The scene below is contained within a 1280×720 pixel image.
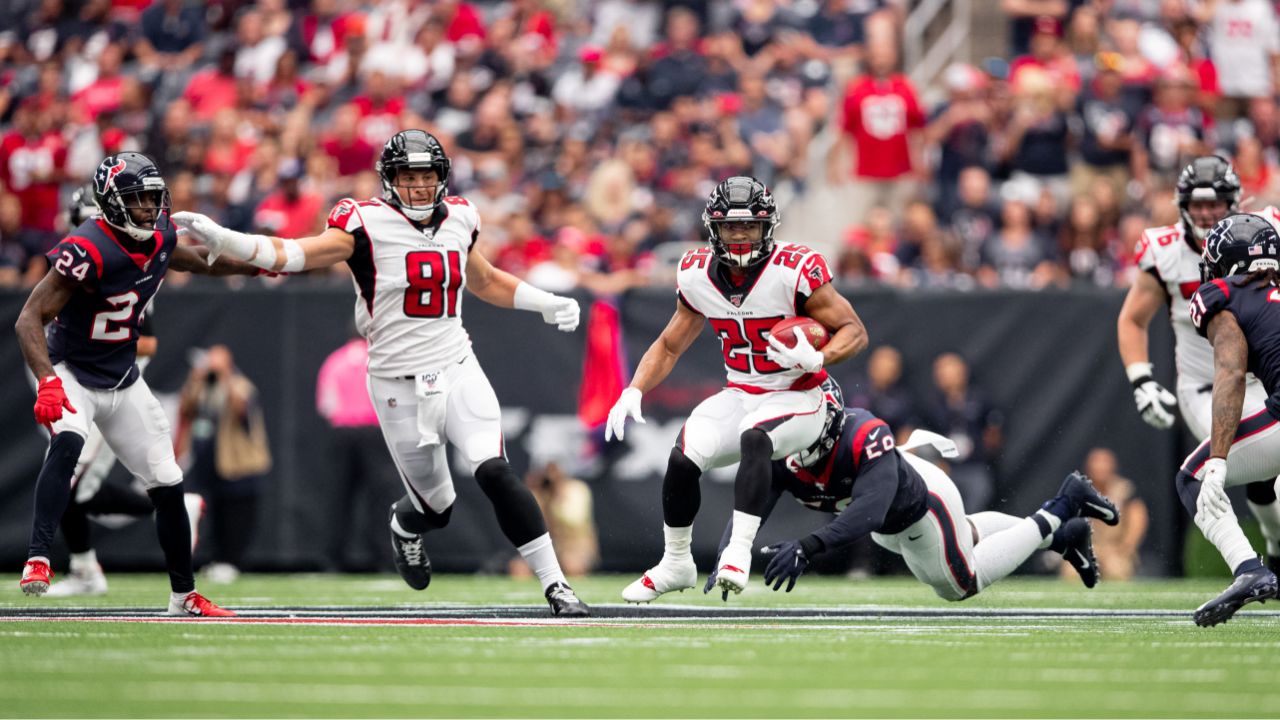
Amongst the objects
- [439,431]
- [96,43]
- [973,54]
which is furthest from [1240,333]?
[96,43]

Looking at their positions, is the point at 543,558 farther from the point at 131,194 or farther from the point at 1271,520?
the point at 1271,520

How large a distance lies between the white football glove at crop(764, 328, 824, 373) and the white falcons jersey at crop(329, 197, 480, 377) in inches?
51.8

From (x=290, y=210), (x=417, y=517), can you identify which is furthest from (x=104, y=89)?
(x=417, y=517)

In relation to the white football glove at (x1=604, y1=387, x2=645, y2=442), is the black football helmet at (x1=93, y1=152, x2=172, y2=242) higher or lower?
higher

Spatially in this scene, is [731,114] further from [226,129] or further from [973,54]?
[226,129]

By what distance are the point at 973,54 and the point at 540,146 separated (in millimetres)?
3674

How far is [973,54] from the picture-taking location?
49.4 ft

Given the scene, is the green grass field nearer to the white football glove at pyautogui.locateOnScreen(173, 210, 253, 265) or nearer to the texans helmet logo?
the white football glove at pyautogui.locateOnScreen(173, 210, 253, 265)

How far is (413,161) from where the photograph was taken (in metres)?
7.24

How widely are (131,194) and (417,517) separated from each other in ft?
6.10

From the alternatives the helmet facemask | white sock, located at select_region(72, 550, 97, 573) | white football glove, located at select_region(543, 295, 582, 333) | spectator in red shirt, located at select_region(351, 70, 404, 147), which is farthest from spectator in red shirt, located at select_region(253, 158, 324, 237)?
the helmet facemask

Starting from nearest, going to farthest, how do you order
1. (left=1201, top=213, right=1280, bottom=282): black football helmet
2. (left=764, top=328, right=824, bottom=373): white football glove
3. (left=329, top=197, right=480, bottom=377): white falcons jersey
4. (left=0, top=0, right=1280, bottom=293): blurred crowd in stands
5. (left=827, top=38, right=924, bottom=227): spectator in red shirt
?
1. (left=1201, top=213, right=1280, bottom=282): black football helmet
2. (left=764, top=328, right=824, bottom=373): white football glove
3. (left=329, top=197, right=480, bottom=377): white falcons jersey
4. (left=0, top=0, right=1280, bottom=293): blurred crowd in stands
5. (left=827, top=38, right=924, bottom=227): spectator in red shirt

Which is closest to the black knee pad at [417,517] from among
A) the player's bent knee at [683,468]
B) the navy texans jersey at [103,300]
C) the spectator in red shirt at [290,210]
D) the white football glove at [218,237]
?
the player's bent knee at [683,468]

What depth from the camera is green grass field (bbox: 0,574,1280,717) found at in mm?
4469
